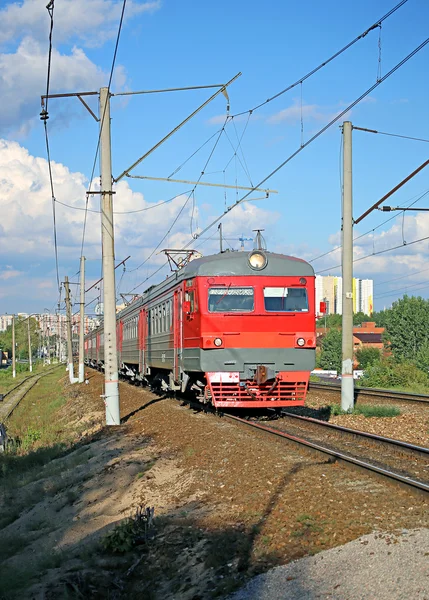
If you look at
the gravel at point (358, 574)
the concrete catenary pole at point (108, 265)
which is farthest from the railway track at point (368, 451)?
the concrete catenary pole at point (108, 265)

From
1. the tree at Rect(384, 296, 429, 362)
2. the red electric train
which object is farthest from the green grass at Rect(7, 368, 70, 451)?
the tree at Rect(384, 296, 429, 362)

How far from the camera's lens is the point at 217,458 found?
1030 centimetres

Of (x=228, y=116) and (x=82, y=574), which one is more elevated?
(x=228, y=116)

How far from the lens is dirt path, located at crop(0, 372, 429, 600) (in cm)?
620

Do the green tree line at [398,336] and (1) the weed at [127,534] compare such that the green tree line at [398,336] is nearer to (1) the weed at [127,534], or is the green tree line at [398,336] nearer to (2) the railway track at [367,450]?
(2) the railway track at [367,450]

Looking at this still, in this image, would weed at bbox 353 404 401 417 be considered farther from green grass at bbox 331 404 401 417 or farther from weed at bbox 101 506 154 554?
weed at bbox 101 506 154 554

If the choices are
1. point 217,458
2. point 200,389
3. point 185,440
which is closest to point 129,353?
point 200,389

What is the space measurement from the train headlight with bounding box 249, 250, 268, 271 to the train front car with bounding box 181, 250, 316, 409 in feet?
0.07

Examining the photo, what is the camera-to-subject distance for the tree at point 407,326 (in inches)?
3339

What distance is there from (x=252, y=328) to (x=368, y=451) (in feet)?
13.5

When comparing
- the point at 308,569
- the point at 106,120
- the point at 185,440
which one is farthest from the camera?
the point at 106,120

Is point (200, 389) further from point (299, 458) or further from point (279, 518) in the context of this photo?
point (279, 518)

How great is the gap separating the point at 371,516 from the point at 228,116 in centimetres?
1119

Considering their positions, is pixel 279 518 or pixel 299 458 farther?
pixel 299 458
